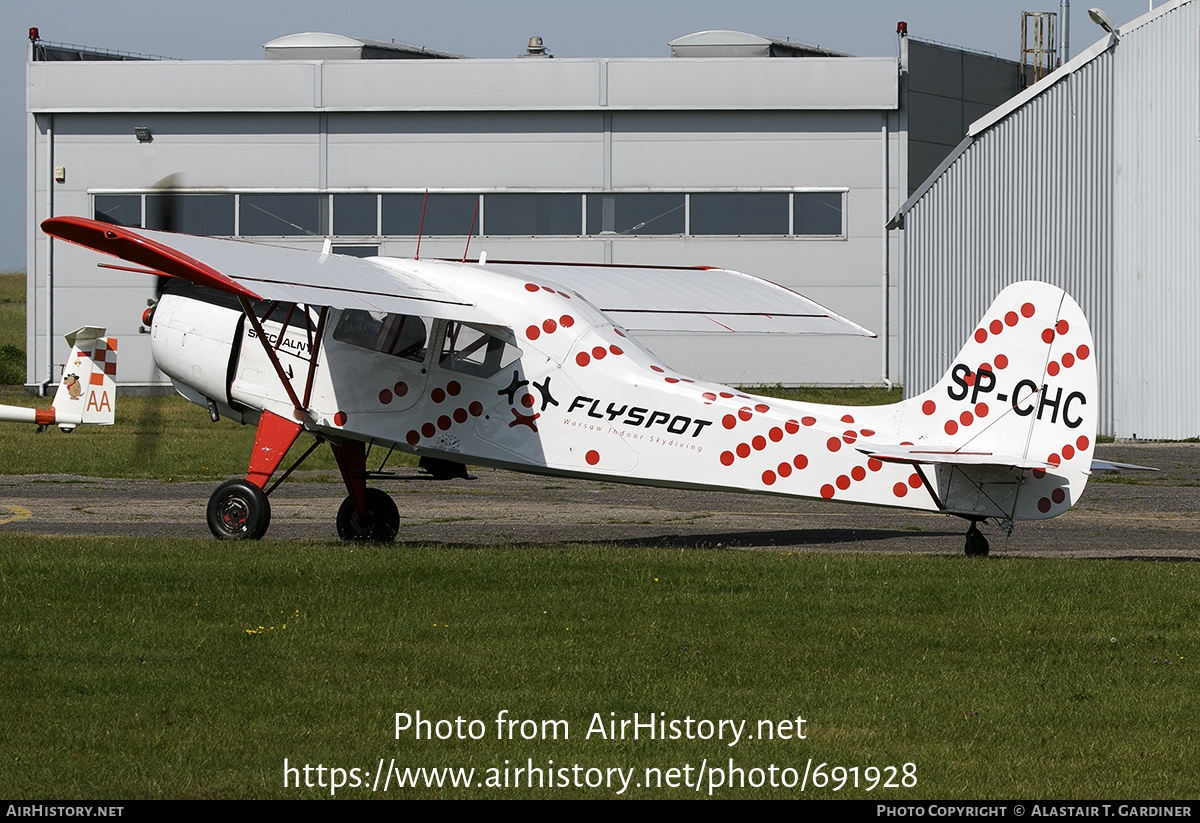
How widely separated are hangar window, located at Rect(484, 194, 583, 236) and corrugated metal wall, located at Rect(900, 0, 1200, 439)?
1449cm

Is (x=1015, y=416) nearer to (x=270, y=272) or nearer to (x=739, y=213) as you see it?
(x=270, y=272)

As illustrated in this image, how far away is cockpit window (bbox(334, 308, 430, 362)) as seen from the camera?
43.8ft

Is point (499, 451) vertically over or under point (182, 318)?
under

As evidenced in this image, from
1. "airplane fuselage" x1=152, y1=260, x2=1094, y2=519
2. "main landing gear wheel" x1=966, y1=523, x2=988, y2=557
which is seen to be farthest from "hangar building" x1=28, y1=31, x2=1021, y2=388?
"main landing gear wheel" x1=966, y1=523, x2=988, y2=557

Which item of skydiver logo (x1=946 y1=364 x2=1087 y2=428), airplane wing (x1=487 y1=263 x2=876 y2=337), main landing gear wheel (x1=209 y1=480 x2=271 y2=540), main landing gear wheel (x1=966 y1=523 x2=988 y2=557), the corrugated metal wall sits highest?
the corrugated metal wall

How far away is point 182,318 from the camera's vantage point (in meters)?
13.8

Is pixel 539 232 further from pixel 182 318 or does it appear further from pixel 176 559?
pixel 176 559

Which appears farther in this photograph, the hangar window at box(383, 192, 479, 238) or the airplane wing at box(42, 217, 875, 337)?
the hangar window at box(383, 192, 479, 238)

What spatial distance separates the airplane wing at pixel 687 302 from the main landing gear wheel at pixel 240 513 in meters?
3.43

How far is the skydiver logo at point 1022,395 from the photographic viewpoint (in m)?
11.4

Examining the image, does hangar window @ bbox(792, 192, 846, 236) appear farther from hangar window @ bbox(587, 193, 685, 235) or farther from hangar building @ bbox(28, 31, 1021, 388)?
hangar window @ bbox(587, 193, 685, 235)

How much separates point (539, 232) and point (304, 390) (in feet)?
96.9

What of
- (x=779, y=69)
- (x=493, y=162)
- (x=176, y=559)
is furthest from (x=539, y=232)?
(x=176, y=559)

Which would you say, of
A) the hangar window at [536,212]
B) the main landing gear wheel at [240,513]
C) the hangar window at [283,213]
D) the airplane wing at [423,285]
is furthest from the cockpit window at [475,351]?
the hangar window at [283,213]
